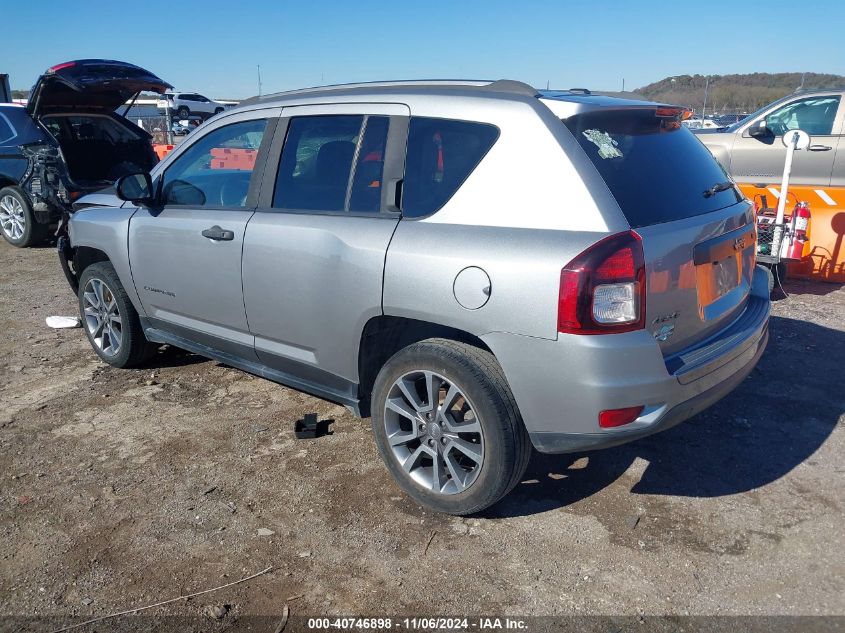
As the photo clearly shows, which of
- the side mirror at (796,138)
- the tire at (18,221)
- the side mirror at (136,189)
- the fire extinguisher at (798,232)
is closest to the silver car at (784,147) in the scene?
the side mirror at (796,138)

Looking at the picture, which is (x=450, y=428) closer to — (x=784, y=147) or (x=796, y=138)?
(x=796, y=138)

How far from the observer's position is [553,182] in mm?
2771

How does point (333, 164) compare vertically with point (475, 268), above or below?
above

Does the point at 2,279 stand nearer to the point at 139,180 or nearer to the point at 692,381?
the point at 139,180

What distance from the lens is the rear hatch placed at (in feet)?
9.06

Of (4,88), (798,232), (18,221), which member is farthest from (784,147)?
(4,88)

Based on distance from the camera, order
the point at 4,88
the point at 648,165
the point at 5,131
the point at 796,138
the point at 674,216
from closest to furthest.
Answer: the point at 674,216
the point at 648,165
the point at 796,138
the point at 5,131
the point at 4,88

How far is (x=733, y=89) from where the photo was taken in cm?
5466

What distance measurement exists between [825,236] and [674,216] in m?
5.22

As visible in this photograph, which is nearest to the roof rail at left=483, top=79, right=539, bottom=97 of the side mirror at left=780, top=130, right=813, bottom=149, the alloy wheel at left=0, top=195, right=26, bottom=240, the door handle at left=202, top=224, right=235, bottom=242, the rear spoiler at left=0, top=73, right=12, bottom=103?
the door handle at left=202, top=224, right=235, bottom=242

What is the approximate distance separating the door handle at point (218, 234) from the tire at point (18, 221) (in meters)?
7.03

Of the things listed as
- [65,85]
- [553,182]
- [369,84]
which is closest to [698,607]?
[553,182]

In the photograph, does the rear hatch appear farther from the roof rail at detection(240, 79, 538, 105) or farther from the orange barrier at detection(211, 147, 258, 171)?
the orange barrier at detection(211, 147, 258, 171)

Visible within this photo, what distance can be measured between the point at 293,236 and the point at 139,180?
148cm
